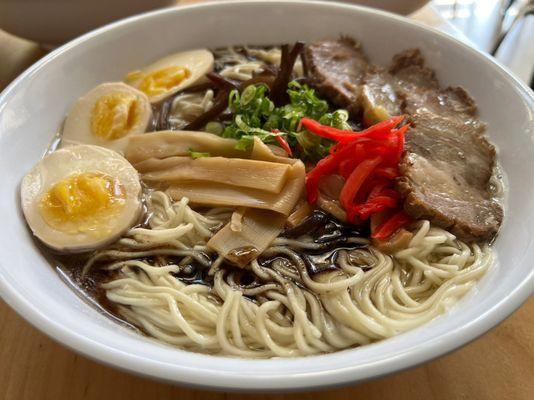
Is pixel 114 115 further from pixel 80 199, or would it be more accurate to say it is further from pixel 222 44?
pixel 222 44

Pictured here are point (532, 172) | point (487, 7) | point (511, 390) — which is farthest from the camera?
point (487, 7)

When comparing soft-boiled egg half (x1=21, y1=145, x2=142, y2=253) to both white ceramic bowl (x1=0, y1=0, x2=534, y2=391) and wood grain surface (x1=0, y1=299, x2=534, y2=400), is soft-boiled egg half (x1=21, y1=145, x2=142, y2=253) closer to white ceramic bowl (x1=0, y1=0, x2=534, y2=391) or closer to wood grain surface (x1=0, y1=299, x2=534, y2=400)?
white ceramic bowl (x1=0, y1=0, x2=534, y2=391)

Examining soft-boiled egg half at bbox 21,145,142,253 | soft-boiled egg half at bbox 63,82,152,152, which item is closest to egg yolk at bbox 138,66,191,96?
soft-boiled egg half at bbox 63,82,152,152

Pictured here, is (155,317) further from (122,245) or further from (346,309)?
(346,309)

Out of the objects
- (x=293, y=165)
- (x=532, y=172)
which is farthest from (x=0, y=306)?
(x=532, y=172)

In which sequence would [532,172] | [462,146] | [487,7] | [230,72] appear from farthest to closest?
[487,7], [230,72], [462,146], [532,172]

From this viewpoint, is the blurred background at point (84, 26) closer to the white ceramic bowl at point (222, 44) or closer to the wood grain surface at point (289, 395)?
the white ceramic bowl at point (222, 44)

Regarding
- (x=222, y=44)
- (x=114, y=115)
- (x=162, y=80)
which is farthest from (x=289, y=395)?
(x=222, y=44)
